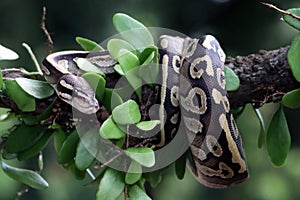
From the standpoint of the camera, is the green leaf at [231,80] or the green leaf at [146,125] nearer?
the green leaf at [146,125]

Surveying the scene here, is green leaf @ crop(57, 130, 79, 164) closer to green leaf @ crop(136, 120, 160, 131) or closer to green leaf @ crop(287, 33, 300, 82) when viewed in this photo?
green leaf @ crop(136, 120, 160, 131)

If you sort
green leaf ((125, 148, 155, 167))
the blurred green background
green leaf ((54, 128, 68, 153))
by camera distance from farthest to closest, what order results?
the blurred green background
green leaf ((54, 128, 68, 153))
green leaf ((125, 148, 155, 167))

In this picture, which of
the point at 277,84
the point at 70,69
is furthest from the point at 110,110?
the point at 277,84

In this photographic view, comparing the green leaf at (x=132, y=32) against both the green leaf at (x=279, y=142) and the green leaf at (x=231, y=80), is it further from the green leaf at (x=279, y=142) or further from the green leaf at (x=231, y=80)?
the green leaf at (x=279, y=142)

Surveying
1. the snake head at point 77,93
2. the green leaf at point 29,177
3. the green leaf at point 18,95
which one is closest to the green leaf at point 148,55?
the snake head at point 77,93

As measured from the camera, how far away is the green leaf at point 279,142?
0.97 meters

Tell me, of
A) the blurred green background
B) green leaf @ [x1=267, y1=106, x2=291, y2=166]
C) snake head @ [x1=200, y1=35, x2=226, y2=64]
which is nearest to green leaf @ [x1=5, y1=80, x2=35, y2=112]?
snake head @ [x1=200, y1=35, x2=226, y2=64]

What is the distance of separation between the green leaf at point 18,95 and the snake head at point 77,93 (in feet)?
0.17

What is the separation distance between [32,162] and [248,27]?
137 centimetres

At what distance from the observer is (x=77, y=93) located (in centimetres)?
91

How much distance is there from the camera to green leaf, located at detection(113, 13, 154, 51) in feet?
3.11

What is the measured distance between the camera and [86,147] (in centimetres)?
88

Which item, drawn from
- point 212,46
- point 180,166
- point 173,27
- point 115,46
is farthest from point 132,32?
point 173,27

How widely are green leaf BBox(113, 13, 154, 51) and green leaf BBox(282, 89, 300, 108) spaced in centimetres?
26
